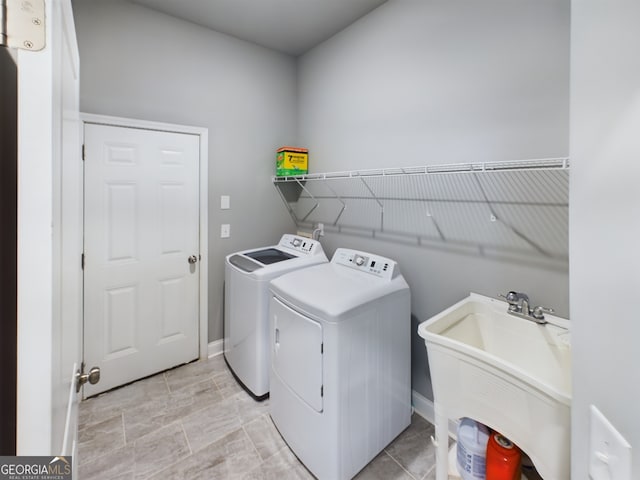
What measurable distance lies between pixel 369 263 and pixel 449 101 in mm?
1098

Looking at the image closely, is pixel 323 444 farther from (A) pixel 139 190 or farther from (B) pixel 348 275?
(A) pixel 139 190

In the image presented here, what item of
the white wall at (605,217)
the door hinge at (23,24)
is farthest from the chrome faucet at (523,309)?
the door hinge at (23,24)

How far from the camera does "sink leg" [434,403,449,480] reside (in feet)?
4.19

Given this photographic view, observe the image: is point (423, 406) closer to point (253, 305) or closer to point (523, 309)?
point (523, 309)

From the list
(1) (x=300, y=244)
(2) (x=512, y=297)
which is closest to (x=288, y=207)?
(1) (x=300, y=244)

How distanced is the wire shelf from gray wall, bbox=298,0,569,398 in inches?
3.6

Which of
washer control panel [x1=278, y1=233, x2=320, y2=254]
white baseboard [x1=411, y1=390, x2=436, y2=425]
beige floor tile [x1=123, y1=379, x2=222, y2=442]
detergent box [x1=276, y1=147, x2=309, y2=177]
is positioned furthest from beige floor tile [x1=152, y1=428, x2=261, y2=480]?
detergent box [x1=276, y1=147, x2=309, y2=177]

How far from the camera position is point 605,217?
20.3 inches

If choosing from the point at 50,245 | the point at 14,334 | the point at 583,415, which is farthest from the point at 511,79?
the point at 14,334

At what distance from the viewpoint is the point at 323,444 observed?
4.89 ft

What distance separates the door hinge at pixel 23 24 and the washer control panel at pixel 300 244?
209 centimetres

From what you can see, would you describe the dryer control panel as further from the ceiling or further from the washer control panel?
the ceiling

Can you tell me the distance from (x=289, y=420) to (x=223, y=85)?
2659 mm

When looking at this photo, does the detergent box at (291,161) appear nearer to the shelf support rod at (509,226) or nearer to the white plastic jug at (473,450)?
the shelf support rod at (509,226)
